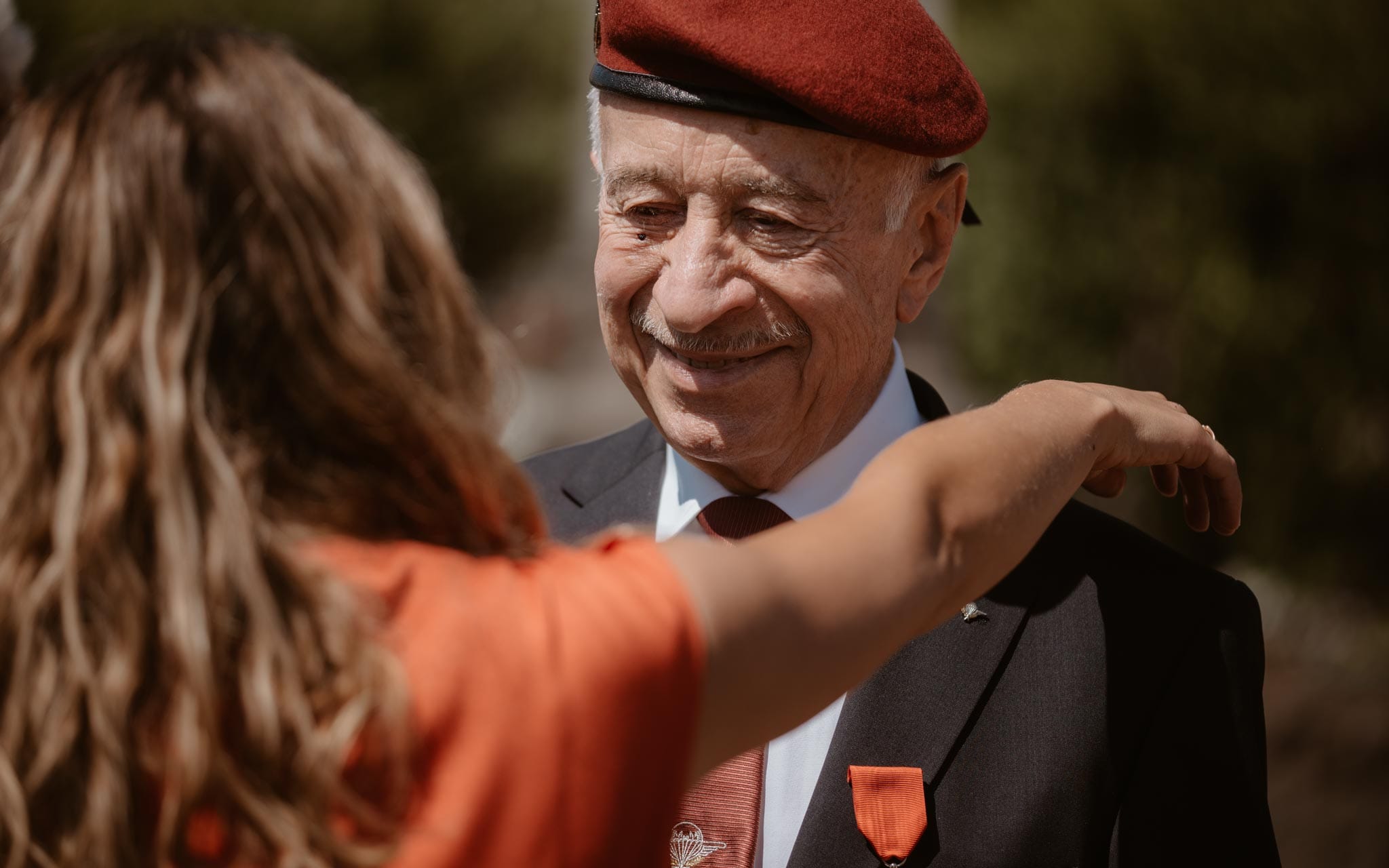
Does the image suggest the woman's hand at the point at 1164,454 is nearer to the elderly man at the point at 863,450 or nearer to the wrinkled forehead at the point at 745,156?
the elderly man at the point at 863,450

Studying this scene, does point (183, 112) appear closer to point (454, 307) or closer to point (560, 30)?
point (454, 307)

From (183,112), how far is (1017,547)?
1075 millimetres

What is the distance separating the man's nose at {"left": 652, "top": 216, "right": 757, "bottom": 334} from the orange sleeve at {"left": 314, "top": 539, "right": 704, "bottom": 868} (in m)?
1.05

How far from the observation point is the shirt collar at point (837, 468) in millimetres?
2490

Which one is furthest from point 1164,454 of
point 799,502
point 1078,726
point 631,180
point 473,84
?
point 473,84

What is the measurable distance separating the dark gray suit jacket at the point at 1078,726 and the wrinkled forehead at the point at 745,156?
0.75 metres

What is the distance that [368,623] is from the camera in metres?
1.25

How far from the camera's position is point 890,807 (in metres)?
2.12

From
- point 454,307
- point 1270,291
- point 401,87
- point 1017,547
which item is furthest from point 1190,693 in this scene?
point 401,87

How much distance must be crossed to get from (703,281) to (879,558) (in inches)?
39.1

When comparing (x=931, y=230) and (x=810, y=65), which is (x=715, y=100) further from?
(x=931, y=230)

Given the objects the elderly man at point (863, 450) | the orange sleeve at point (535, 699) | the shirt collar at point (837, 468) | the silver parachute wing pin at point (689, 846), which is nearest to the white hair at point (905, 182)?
the elderly man at point (863, 450)

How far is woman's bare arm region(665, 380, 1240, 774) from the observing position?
53.0 inches

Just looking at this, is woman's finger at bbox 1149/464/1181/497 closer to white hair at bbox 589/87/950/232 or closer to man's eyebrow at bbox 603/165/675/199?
white hair at bbox 589/87/950/232
